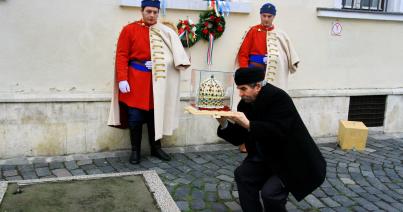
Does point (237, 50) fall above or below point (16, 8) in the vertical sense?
below

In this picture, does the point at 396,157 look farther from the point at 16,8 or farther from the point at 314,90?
the point at 16,8

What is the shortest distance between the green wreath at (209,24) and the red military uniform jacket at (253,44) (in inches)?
15.2

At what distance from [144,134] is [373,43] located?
397 cm

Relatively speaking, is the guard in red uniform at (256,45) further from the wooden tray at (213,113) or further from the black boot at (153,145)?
the wooden tray at (213,113)

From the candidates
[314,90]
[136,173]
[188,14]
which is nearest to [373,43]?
[314,90]

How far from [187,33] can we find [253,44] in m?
0.87

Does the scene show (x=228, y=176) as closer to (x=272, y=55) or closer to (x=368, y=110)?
(x=272, y=55)

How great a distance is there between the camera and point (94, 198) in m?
4.00

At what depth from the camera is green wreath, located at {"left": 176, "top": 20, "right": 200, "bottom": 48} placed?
545 cm

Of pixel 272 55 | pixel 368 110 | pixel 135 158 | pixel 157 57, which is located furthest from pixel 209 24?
pixel 368 110

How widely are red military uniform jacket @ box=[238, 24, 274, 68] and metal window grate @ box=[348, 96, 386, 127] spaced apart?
7.09 feet

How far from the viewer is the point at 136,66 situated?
4.94 m

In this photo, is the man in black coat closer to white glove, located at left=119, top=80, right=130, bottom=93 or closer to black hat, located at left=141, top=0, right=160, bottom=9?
white glove, located at left=119, top=80, right=130, bottom=93

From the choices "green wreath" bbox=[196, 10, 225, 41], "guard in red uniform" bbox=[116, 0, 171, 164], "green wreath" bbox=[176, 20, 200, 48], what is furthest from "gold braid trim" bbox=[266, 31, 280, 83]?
"guard in red uniform" bbox=[116, 0, 171, 164]
